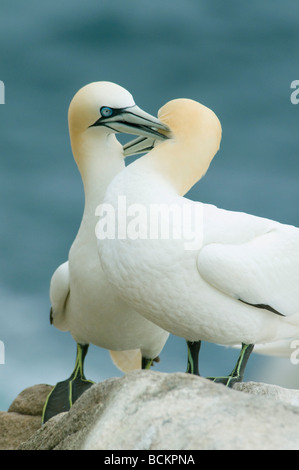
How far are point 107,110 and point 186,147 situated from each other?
84 cm

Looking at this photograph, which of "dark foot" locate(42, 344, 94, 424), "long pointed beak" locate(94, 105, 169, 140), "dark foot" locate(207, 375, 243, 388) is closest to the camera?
"dark foot" locate(207, 375, 243, 388)

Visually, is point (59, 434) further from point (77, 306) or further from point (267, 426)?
point (77, 306)

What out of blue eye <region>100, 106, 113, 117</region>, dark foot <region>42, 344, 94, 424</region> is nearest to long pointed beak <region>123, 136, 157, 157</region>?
blue eye <region>100, 106, 113, 117</region>

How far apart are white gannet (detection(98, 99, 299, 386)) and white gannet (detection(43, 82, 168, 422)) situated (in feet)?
1.72

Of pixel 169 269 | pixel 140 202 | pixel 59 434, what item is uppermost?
pixel 140 202

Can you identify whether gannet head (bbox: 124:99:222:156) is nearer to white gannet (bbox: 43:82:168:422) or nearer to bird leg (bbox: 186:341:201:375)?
white gannet (bbox: 43:82:168:422)

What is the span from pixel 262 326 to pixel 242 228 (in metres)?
0.64

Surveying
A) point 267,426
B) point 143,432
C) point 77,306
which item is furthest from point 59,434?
point 77,306

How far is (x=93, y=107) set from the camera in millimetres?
5871

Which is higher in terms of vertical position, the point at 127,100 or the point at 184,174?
the point at 127,100

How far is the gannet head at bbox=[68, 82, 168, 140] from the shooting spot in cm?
575

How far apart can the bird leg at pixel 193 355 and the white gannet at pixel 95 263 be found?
0.75 meters

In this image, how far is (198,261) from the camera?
15.7 ft

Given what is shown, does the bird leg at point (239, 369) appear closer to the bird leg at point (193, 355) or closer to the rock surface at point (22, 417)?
the bird leg at point (193, 355)
